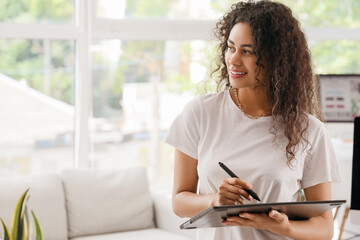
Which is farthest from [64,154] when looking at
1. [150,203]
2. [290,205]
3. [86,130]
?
[290,205]

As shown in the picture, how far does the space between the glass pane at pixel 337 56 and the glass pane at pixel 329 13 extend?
173mm

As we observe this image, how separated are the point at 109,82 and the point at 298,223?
3191 mm

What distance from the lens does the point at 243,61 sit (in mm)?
1816

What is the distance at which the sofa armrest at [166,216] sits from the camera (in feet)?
13.5

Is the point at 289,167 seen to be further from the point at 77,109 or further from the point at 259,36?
the point at 77,109

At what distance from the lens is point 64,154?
184 inches

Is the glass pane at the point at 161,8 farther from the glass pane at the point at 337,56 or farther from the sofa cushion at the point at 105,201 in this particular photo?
the sofa cushion at the point at 105,201

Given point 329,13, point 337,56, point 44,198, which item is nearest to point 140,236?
point 44,198

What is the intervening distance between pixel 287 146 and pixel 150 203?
2.60m

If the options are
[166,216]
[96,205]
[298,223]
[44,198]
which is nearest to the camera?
[298,223]

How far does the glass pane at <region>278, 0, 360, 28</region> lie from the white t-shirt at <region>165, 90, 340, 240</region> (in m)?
3.51

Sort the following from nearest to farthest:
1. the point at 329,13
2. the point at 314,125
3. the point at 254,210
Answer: the point at 254,210
the point at 314,125
the point at 329,13

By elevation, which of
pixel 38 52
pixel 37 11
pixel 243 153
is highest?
pixel 37 11

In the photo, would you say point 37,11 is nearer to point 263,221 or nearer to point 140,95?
point 140,95
